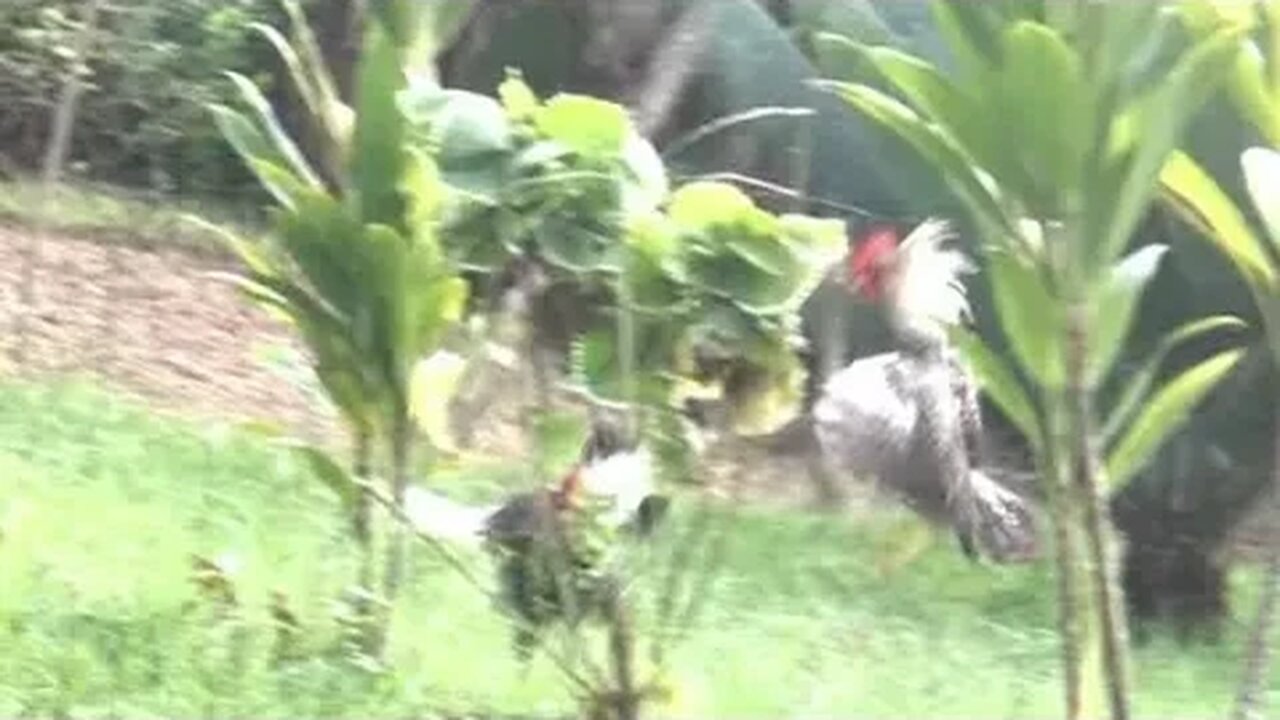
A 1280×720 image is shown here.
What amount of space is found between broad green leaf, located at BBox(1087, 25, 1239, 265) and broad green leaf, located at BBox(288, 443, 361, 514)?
0.86 m

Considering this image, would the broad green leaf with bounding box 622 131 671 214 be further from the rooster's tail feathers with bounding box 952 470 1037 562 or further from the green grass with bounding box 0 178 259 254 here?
the green grass with bounding box 0 178 259 254

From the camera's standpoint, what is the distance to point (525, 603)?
2.42 meters

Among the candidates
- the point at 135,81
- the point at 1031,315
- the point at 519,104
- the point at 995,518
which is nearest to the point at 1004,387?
the point at 1031,315

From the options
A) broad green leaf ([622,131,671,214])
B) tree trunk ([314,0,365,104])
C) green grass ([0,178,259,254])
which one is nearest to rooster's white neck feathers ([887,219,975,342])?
broad green leaf ([622,131,671,214])

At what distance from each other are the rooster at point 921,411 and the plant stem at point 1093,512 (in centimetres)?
66

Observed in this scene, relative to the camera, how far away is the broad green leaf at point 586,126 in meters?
2.28

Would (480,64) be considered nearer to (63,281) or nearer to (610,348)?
(63,281)

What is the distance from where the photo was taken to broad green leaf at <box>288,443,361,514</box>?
252cm

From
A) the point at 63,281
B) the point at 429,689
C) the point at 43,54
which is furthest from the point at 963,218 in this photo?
the point at 43,54

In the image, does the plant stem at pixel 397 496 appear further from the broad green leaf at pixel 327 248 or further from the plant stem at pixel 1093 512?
the plant stem at pixel 1093 512

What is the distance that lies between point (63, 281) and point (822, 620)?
2.26m

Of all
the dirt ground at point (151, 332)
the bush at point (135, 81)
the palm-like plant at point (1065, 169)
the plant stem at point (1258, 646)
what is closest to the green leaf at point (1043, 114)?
the palm-like plant at point (1065, 169)

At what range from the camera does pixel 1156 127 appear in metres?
1.98

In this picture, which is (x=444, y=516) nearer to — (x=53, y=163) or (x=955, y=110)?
(x=955, y=110)
